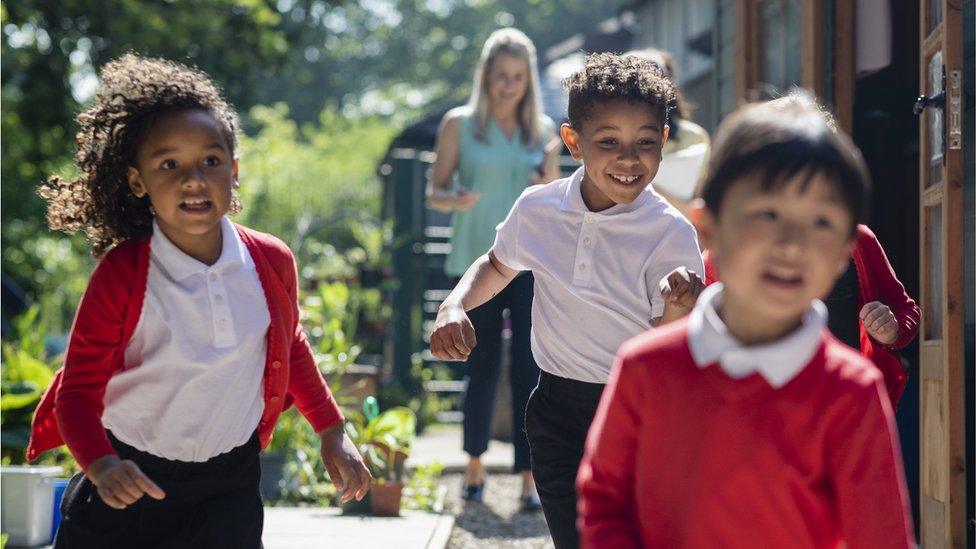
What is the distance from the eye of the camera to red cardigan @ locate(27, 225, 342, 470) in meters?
2.90

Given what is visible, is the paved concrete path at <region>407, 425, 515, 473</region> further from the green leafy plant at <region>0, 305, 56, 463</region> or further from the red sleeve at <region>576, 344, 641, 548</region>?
the red sleeve at <region>576, 344, 641, 548</region>

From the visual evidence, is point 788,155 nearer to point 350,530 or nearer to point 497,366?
point 350,530

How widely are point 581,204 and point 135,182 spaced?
1033 mm

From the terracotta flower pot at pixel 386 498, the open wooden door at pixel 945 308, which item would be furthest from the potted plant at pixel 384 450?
the open wooden door at pixel 945 308

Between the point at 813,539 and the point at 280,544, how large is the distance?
3.07m

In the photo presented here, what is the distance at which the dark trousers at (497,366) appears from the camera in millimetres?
5438

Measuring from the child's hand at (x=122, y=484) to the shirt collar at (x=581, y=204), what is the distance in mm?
1193

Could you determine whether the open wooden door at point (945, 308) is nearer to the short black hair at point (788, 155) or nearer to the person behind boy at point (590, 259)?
the person behind boy at point (590, 259)

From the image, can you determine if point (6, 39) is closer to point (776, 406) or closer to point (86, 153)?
point (86, 153)

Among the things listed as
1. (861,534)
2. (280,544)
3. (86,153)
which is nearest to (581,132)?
(86,153)

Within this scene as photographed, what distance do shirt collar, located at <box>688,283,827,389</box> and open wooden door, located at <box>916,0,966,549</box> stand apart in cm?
222

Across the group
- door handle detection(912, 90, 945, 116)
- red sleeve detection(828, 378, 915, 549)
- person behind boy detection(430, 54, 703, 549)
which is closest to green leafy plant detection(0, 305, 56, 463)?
person behind boy detection(430, 54, 703, 549)

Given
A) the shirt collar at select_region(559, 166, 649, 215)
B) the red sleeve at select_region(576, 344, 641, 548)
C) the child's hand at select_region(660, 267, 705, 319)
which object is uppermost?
the shirt collar at select_region(559, 166, 649, 215)

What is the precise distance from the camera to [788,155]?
2.00 m
